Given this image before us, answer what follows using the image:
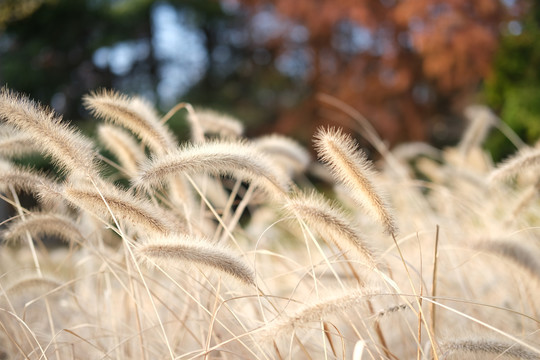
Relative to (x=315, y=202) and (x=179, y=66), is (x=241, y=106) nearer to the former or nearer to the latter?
(x=179, y=66)

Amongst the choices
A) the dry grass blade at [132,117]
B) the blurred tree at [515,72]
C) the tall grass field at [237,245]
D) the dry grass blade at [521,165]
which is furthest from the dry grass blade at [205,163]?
the blurred tree at [515,72]

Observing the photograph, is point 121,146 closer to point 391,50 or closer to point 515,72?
point 391,50

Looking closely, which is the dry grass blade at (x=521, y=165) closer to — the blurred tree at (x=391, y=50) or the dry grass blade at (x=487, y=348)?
the dry grass blade at (x=487, y=348)

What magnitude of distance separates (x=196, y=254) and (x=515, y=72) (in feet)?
29.3

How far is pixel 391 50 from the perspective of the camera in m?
8.67

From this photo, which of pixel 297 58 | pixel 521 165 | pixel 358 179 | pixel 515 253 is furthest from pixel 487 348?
pixel 297 58

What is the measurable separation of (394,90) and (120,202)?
333 inches

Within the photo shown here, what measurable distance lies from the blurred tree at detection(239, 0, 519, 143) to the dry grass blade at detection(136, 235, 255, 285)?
706cm

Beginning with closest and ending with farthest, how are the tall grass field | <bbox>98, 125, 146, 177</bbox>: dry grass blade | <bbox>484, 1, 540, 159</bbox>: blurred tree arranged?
the tall grass field < <bbox>98, 125, 146, 177</bbox>: dry grass blade < <bbox>484, 1, 540, 159</bbox>: blurred tree

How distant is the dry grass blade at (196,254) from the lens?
1111mm

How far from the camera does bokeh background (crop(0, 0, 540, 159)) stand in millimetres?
7910

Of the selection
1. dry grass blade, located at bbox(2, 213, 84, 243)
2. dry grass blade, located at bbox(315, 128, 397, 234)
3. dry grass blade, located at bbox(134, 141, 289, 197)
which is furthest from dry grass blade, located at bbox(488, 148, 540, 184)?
dry grass blade, located at bbox(2, 213, 84, 243)

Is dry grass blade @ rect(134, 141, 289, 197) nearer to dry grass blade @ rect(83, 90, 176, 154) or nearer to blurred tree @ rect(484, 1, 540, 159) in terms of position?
dry grass blade @ rect(83, 90, 176, 154)

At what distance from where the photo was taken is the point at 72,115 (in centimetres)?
1090
